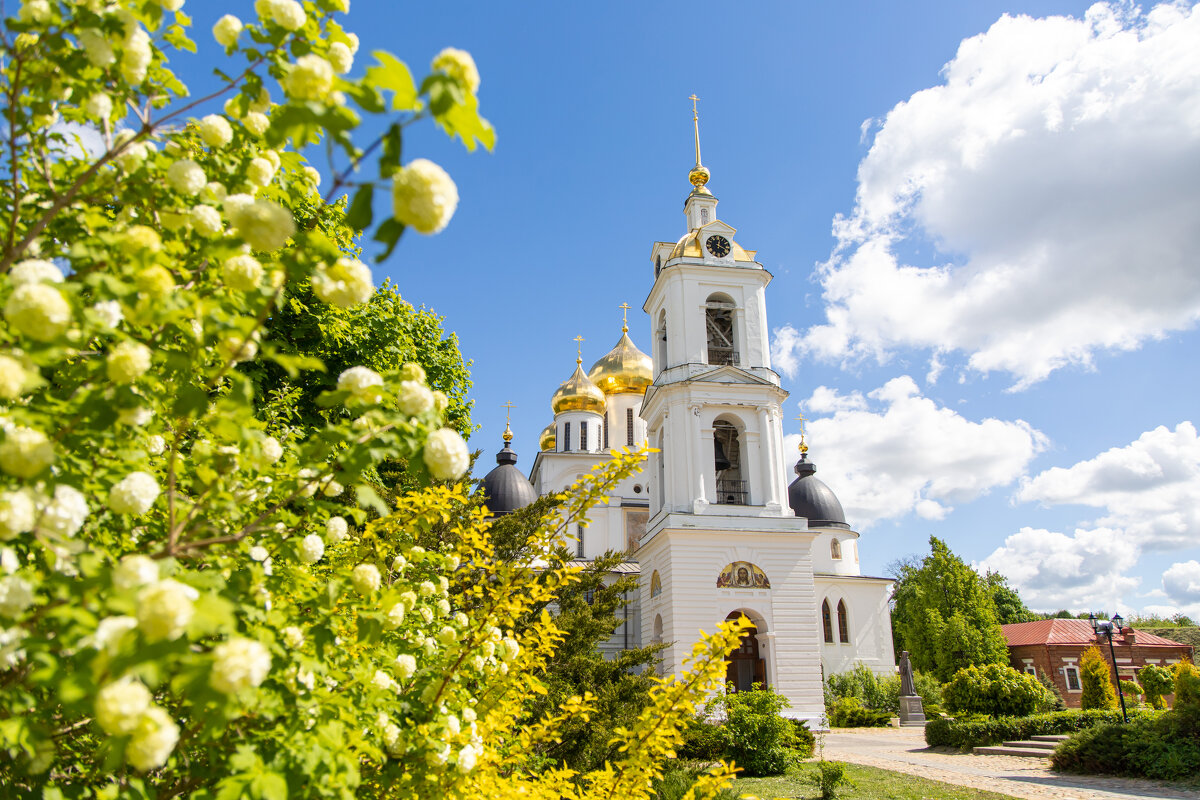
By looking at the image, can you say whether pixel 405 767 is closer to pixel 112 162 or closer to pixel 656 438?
pixel 112 162

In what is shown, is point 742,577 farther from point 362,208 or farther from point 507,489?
point 362,208

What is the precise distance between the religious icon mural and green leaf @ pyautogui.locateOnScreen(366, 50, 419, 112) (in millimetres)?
21138

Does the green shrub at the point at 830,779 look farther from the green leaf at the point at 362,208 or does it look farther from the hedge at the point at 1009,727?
the green leaf at the point at 362,208

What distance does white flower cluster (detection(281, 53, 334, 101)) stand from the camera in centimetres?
204

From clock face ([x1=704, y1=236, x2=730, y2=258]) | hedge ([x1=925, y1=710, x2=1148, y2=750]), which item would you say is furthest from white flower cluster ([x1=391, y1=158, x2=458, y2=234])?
clock face ([x1=704, y1=236, x2=730, y2=258])

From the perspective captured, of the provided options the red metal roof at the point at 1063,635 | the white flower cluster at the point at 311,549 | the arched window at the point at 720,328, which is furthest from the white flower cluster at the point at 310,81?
the red metal roof at the point at 1063,635

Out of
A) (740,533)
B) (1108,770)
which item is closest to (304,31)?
(1108,770)

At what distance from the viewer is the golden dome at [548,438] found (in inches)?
1543

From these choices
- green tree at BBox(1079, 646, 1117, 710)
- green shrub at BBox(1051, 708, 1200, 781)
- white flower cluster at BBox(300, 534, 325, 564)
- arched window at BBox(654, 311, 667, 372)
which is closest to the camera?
white flower cluster at BBox(300, 534, 325, 564)

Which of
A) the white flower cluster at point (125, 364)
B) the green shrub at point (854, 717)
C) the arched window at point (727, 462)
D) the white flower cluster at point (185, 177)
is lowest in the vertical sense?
the green shrub at point (854, 717)

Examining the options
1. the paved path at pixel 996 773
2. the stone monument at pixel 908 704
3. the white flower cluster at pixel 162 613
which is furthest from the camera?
the stone monument at pixel 908 704

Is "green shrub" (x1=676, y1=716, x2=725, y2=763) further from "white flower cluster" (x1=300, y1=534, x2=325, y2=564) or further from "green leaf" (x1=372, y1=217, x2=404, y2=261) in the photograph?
"green leaf" (x1=372, y1=217, x2=404, y2=261)

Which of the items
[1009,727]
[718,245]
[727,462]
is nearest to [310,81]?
[1009,727]

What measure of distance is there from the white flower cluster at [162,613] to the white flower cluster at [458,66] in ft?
4.56
